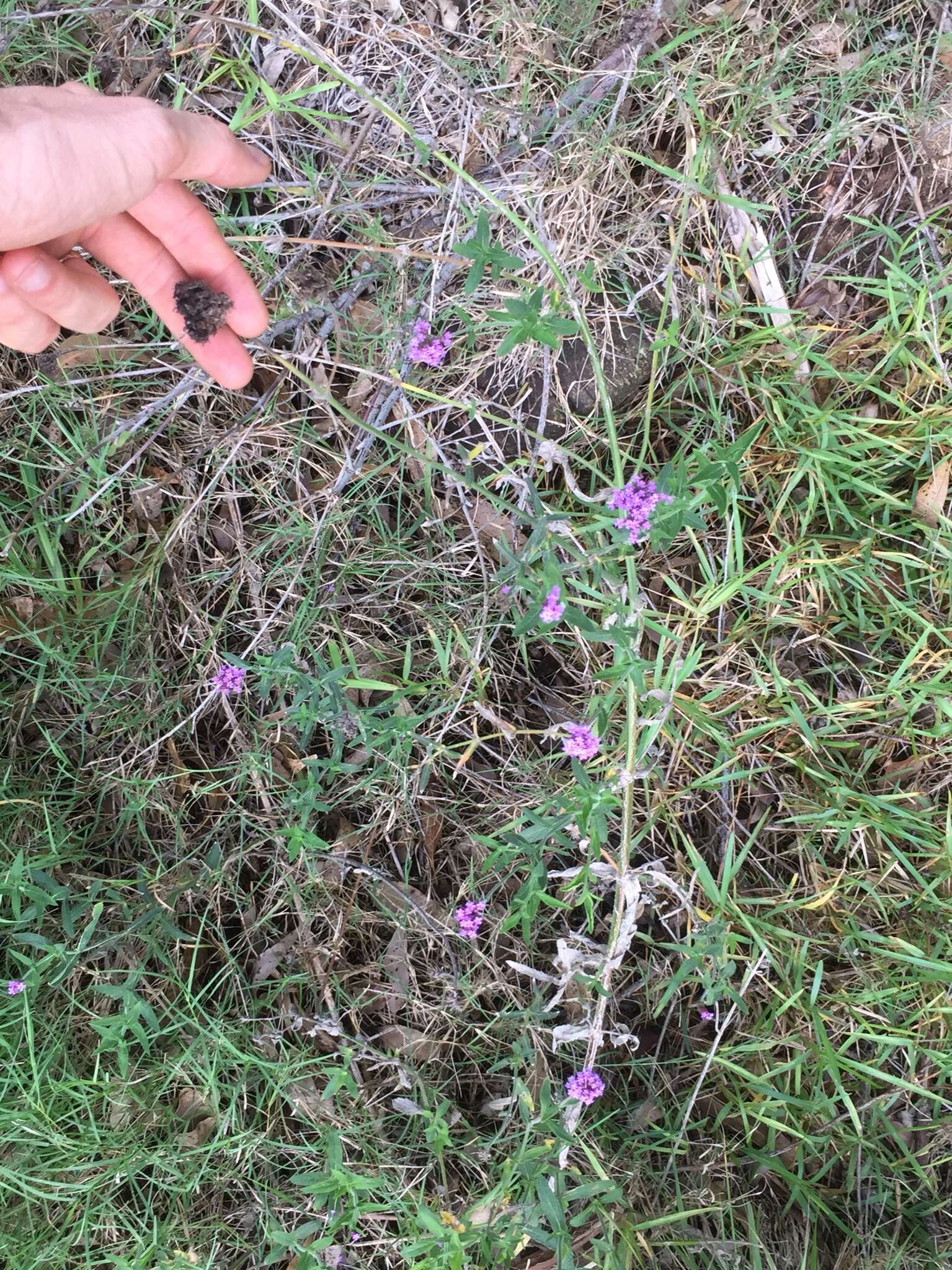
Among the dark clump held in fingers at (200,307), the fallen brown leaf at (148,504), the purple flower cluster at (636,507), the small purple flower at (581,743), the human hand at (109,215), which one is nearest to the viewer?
the human hand at (109,215)

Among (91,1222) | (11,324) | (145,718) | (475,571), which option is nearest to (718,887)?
(475,571)

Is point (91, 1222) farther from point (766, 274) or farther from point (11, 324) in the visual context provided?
point (766, 274)

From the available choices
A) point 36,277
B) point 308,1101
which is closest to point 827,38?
point 36,277

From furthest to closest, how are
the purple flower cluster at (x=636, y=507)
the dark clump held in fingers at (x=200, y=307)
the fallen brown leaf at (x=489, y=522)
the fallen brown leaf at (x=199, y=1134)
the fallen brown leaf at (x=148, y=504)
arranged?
the fallen brown leaf at (x=148, y=504)
the fallen brown leaf at (x=489, y=522)
the fallen brown leaf at (x=199, y=1134)
the dark clump held in fingers at (x=200, y=307)
the purple flower cluster at (x=636, y=507)

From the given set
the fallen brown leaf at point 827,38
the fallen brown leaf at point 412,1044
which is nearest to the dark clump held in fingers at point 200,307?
the fallen brown leaf at point 827,38

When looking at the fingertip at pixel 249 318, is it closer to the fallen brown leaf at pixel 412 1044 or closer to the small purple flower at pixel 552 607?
the small purple flower at pixel 552 607

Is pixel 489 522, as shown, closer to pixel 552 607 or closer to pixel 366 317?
pixel 552 607

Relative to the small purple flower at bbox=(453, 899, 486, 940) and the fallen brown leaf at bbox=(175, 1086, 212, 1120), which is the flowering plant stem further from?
the fallen brown leaf at bbox=(175, 1086, 212, 1120)
